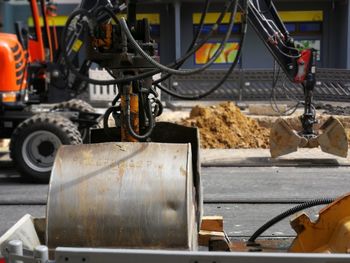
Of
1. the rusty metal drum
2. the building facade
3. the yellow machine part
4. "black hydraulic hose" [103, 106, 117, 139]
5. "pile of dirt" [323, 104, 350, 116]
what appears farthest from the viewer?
the building facade

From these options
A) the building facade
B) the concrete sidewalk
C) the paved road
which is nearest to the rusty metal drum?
the paved road

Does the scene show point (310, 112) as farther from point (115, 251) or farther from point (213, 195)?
point (115, 251)

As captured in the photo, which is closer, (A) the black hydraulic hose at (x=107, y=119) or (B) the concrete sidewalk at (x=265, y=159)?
(A) the black hydraulic hose at (x=107, y=119)

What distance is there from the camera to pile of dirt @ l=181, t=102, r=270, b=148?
12930 millimetres

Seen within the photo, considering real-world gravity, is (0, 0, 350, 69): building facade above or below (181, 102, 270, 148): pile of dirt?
above

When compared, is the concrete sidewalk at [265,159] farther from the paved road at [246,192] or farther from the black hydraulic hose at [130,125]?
the black hydraulic hose at [130,125]

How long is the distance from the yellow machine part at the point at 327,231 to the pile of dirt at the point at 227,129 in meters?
8.79

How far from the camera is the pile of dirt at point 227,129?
509 inches

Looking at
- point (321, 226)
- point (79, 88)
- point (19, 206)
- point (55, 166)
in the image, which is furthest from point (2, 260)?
point (79, 88)

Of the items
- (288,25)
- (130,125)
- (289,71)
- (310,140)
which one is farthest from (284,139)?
(288,25)

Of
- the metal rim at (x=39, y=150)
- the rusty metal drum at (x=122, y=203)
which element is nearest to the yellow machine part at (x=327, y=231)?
the rusty metal drum at (x=122, y=203)

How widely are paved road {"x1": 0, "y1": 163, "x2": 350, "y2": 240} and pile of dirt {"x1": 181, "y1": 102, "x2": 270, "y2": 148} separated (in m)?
2.43

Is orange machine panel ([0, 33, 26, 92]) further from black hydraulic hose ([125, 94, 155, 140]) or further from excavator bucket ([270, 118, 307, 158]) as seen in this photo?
black hydraulic hose ([125, 94, 155, 140])

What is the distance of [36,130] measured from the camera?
29.3 feet
